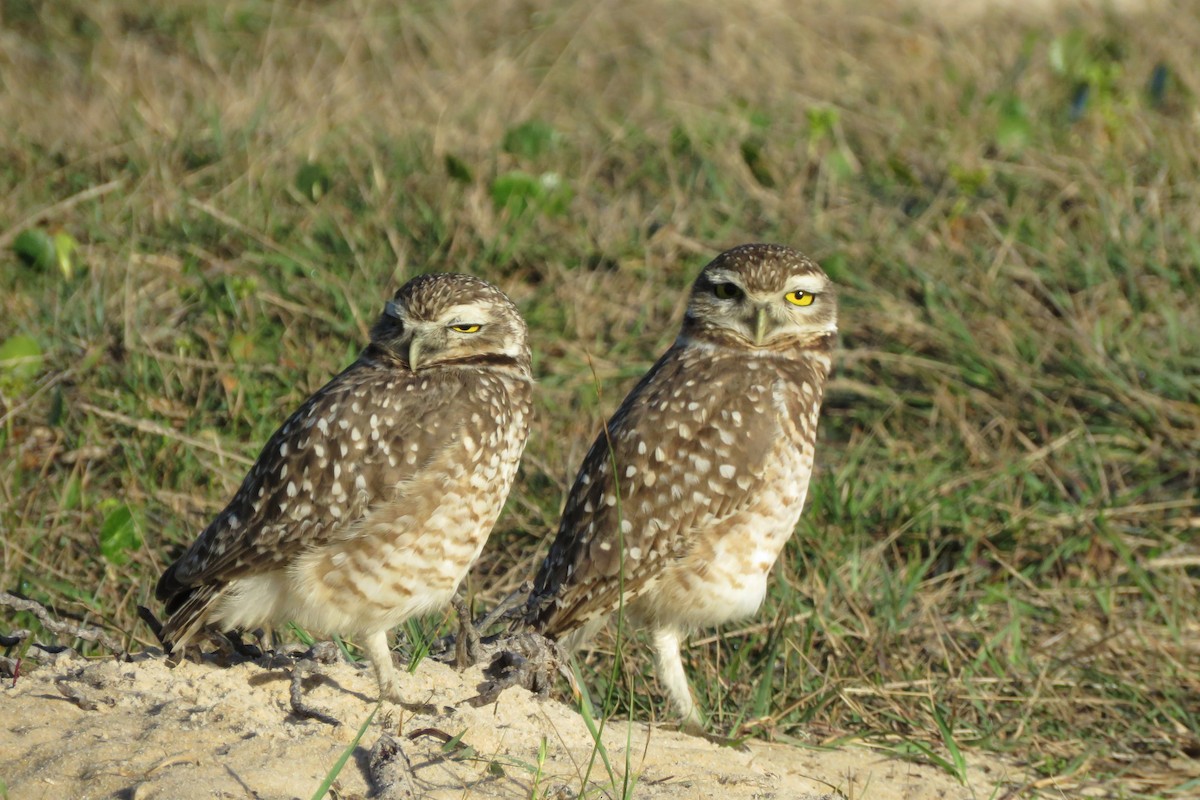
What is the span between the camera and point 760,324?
12.7 ft

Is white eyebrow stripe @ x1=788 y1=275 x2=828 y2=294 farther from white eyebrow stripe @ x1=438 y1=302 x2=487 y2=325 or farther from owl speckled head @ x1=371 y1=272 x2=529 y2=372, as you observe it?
white eyebrow stripe @ x1=438 y1=302 x2=487 y2=325

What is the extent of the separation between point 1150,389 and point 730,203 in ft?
6.61

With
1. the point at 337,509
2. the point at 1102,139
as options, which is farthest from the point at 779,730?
the point at 1102,139

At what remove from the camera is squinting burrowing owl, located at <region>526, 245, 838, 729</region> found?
3719 millimetres

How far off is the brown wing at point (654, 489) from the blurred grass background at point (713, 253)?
0.34 m

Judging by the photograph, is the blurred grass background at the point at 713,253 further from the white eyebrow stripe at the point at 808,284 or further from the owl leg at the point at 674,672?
the white eyebrow stripe at the point at 808,284

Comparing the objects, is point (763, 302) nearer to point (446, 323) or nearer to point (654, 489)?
point (654, 489)

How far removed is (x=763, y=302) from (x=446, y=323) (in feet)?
2.98

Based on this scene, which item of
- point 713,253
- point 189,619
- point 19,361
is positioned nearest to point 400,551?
point 189,619

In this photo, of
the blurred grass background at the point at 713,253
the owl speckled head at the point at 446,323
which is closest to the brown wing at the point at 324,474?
the owl speckled head at the point at 446,323

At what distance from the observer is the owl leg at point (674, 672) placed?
3.67 metres

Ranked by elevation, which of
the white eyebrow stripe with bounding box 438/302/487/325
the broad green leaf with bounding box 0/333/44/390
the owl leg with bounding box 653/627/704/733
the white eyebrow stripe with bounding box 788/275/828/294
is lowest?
the owl leg with bounding box 653/627/704/733

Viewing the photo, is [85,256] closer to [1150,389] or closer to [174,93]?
[174,93]

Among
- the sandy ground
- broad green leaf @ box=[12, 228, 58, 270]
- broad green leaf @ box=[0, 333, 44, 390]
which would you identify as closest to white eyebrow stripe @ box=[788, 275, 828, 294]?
the sandy ground
